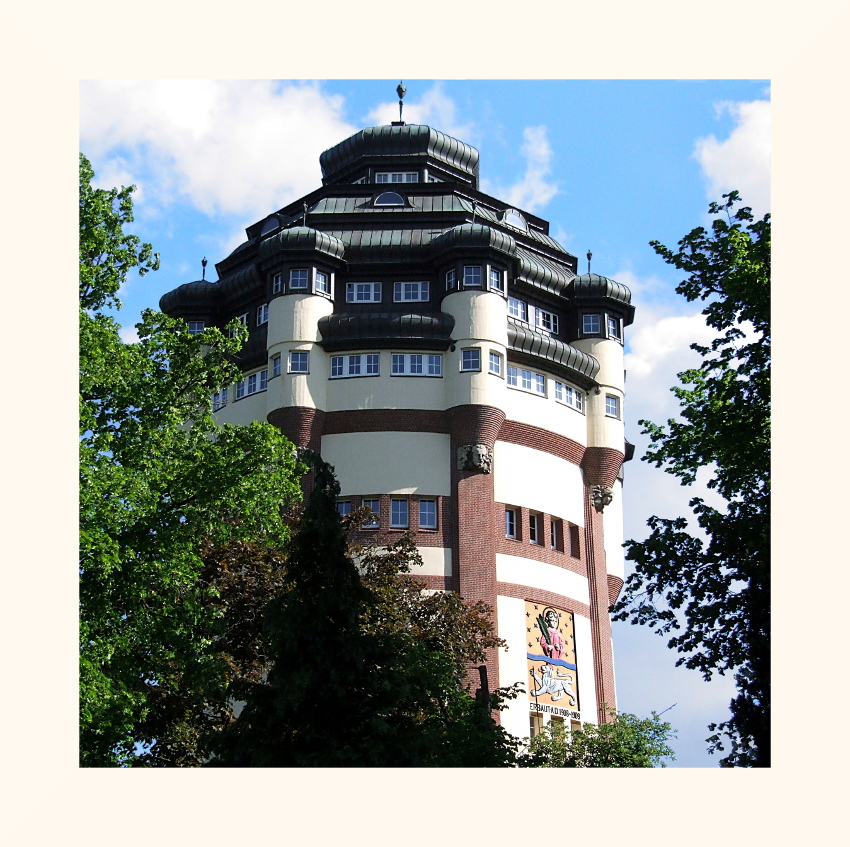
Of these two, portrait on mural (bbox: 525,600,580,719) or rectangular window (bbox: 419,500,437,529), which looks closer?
portrait on mural (bbox: 525,600,580,719)

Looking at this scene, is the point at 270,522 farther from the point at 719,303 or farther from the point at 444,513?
the point at 444,513

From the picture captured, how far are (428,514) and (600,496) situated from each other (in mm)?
8271

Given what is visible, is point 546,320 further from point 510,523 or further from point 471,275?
point 510,523

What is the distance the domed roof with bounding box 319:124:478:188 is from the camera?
2488 inches

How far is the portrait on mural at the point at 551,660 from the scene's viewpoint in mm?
49469

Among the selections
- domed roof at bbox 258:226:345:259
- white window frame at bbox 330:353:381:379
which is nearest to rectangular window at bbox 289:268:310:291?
domed roof at bbox 258:226:345:259

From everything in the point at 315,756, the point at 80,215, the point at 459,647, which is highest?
the point at 80,215

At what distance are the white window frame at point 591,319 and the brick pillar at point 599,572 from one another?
5.45m

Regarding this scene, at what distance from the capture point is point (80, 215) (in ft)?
94.6

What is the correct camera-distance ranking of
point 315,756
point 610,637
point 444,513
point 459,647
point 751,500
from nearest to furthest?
point 315,756
point 751,500
point 459,647
point 444,513
point 610,637

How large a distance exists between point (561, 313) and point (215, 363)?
29.6m

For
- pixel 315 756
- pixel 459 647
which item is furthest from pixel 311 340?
pixel 315 756

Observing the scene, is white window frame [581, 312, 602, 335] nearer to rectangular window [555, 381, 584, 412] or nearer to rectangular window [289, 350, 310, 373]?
rectangular window [555, 381, 584, 412]

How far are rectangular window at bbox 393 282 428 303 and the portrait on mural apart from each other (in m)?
12.5
